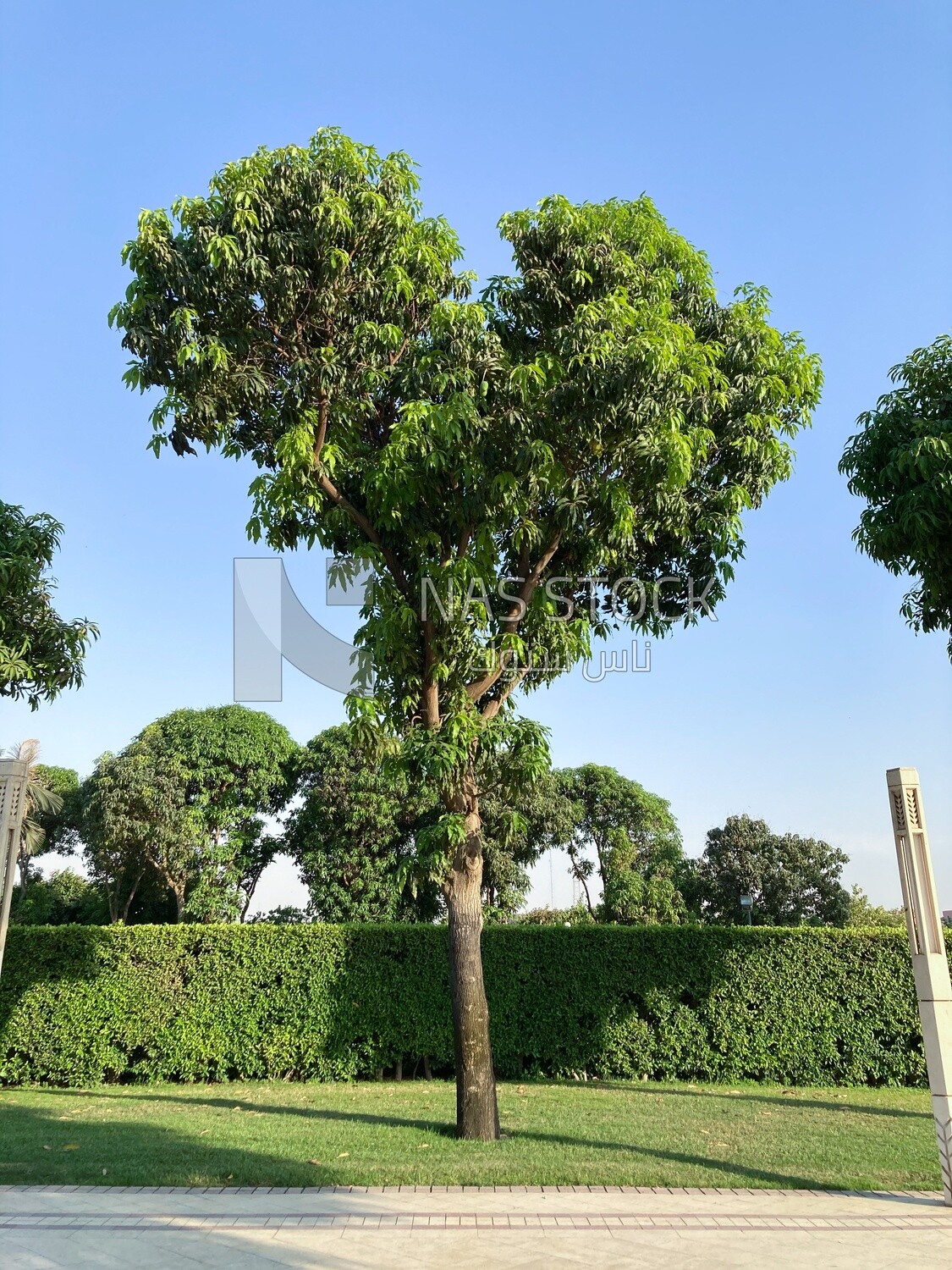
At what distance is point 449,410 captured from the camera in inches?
334

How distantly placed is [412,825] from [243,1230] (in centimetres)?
2270

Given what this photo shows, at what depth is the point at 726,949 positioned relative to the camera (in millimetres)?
13586

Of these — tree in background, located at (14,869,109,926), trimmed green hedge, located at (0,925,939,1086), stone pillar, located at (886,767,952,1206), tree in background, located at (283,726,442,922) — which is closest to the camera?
stone pillar, located at (886,767,952,1206)

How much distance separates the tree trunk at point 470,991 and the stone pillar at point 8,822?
3.69 m

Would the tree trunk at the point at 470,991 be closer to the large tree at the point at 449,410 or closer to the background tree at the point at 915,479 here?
the large tree at the point at 449,410

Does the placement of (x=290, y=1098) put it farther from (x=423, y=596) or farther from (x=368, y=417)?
(x=368, y=417)

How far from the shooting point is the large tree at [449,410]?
28.1 ft

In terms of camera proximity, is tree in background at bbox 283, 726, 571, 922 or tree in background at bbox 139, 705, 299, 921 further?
tree in background at bbox 139, 705, 299, 921

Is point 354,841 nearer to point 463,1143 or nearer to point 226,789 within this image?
point 226,789

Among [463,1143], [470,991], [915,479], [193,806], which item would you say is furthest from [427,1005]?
[193,806]

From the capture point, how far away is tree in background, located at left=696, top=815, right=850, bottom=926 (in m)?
34.6

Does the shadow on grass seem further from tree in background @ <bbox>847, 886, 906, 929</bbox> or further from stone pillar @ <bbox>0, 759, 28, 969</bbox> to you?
tree in background @ <bbox>847, 886, 906, 929</bbox>

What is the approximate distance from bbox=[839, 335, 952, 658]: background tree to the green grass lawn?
5408 millimetres

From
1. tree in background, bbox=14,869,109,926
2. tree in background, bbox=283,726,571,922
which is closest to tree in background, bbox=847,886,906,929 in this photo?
tree in background, bbox=283,726,571,922
